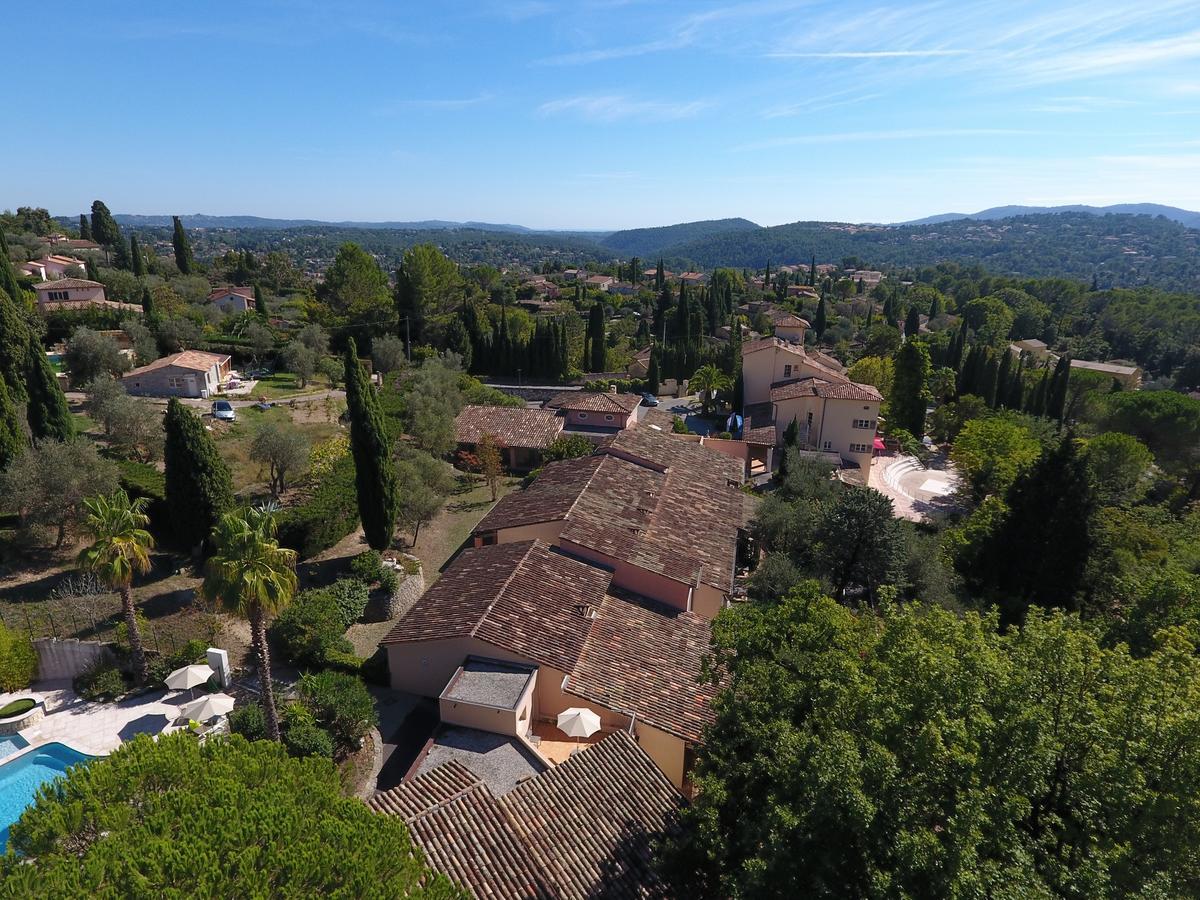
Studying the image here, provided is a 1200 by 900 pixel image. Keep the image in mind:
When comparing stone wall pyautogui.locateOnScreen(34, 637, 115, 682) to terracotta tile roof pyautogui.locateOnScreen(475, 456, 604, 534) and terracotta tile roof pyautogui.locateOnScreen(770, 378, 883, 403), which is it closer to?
terracotta tile roof pyautogui.locateOnScreen(475, 456, 604, 534)

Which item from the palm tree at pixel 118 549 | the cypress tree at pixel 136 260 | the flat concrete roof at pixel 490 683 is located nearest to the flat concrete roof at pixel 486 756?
the flat concrete roof at pixel 490 683

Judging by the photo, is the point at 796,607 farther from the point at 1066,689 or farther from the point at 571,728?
the point at 571,728

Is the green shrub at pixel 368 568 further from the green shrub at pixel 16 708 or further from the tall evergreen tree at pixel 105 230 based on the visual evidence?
the tall evergreen tree at pixel 105 230

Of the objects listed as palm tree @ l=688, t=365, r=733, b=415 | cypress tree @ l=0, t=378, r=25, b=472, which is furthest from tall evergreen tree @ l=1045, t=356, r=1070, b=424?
cypress tree @ l=0, t=378, r=25, b=472

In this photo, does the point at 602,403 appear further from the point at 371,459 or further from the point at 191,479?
the point at 191,479

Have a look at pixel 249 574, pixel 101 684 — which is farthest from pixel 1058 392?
pixel 101 684
